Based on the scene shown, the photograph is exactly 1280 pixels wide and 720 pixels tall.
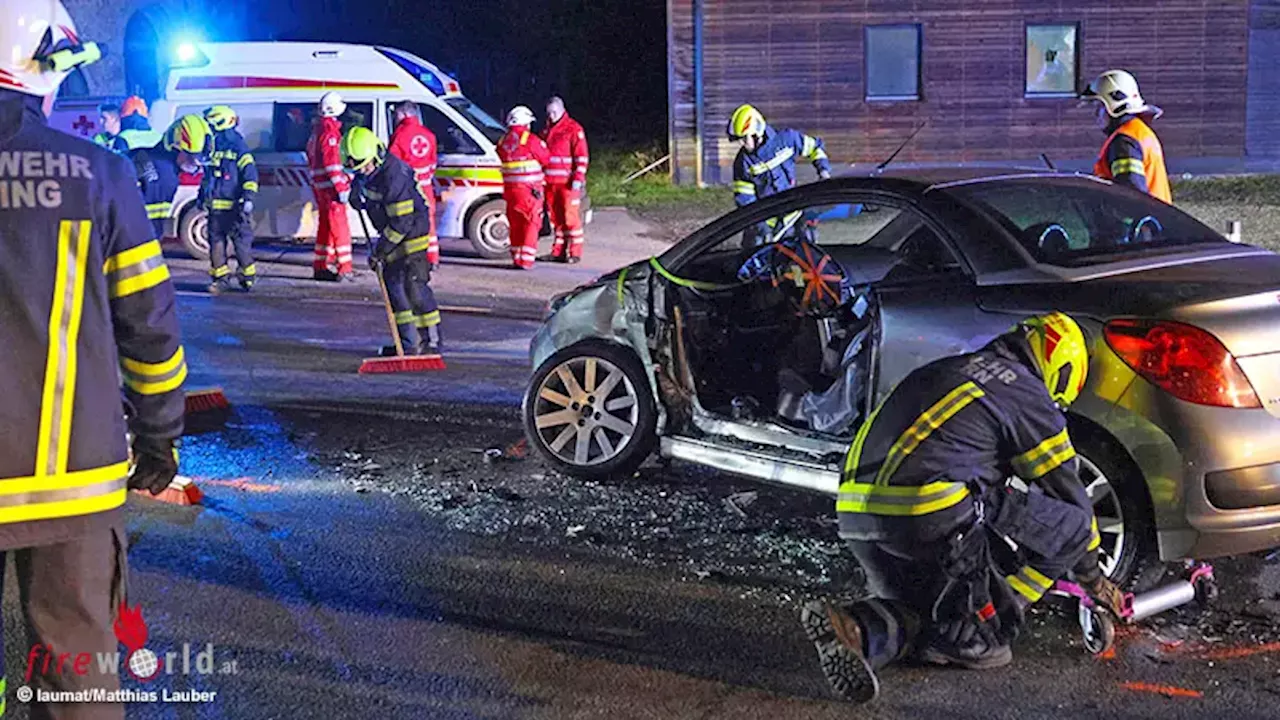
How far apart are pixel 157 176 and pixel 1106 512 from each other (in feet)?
34.0

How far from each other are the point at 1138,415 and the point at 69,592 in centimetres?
338

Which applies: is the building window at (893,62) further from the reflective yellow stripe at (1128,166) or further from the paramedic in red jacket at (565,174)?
the reflective yellow stripe at (1128,166)

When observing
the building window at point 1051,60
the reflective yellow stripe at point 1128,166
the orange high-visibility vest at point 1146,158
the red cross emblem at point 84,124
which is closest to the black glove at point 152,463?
the orange high-visibility vest at point 1146,158

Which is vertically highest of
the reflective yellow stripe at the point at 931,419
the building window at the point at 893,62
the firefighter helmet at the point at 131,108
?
the building window at the point at 893,62

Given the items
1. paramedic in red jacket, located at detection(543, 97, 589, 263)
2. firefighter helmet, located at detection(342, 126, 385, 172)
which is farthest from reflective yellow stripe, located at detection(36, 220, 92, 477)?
paramedic in red jacket, located at detection(543, 97, 589, 263)

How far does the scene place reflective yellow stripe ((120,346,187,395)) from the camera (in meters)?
3.37

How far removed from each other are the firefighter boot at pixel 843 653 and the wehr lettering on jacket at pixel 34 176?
2.45 meters

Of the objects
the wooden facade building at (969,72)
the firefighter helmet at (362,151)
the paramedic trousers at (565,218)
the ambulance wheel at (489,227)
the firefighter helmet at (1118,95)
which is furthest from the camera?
the wooden facade building at (969,72)

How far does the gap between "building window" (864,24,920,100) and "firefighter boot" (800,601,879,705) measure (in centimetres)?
2142

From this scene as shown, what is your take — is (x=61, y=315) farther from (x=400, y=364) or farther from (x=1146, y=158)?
(x=400, y=364)

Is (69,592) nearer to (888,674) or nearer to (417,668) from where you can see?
(417,668)

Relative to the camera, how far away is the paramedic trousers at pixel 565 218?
15.9 m

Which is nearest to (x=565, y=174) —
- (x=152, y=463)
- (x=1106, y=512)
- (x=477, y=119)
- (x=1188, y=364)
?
(x=477, y=119)

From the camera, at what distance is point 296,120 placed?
52.4ft
